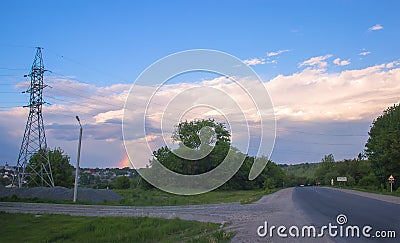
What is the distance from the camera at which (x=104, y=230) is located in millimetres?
18938

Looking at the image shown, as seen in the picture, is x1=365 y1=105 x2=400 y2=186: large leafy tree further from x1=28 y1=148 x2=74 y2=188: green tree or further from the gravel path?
x1=28 y1=148 x2=74 y2=188: green tree

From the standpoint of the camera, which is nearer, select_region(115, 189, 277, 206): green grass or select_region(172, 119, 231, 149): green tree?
select_region(115, 189, 277, 206): green grass

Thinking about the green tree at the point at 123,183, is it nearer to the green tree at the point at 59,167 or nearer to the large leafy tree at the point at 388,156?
the green tree at the point at 59,167

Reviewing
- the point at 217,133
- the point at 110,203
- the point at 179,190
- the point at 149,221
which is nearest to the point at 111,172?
the point at 217,133

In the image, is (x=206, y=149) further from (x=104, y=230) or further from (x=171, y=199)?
(x=104, y=230)

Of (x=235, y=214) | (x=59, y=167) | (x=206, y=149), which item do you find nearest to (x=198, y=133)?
(x=206, y=149)

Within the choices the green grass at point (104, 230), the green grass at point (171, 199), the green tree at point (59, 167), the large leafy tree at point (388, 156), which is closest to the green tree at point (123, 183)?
the green tree at point (59, 167)

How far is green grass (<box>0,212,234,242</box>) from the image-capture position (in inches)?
657

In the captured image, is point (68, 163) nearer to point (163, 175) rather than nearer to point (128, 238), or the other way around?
point (163, 175)

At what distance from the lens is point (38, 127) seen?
46.3 m

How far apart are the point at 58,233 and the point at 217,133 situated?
2993 inches

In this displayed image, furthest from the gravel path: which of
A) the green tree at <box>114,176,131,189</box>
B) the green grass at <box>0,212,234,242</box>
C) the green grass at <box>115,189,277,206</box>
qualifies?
the green tree at <box>114,176,131,189</box>

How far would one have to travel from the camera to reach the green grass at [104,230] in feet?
54.7

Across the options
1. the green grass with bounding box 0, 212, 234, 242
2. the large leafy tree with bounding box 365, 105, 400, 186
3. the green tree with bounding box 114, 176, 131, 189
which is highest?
the large leafy tree with bounding box 365, 105, 400, 186
